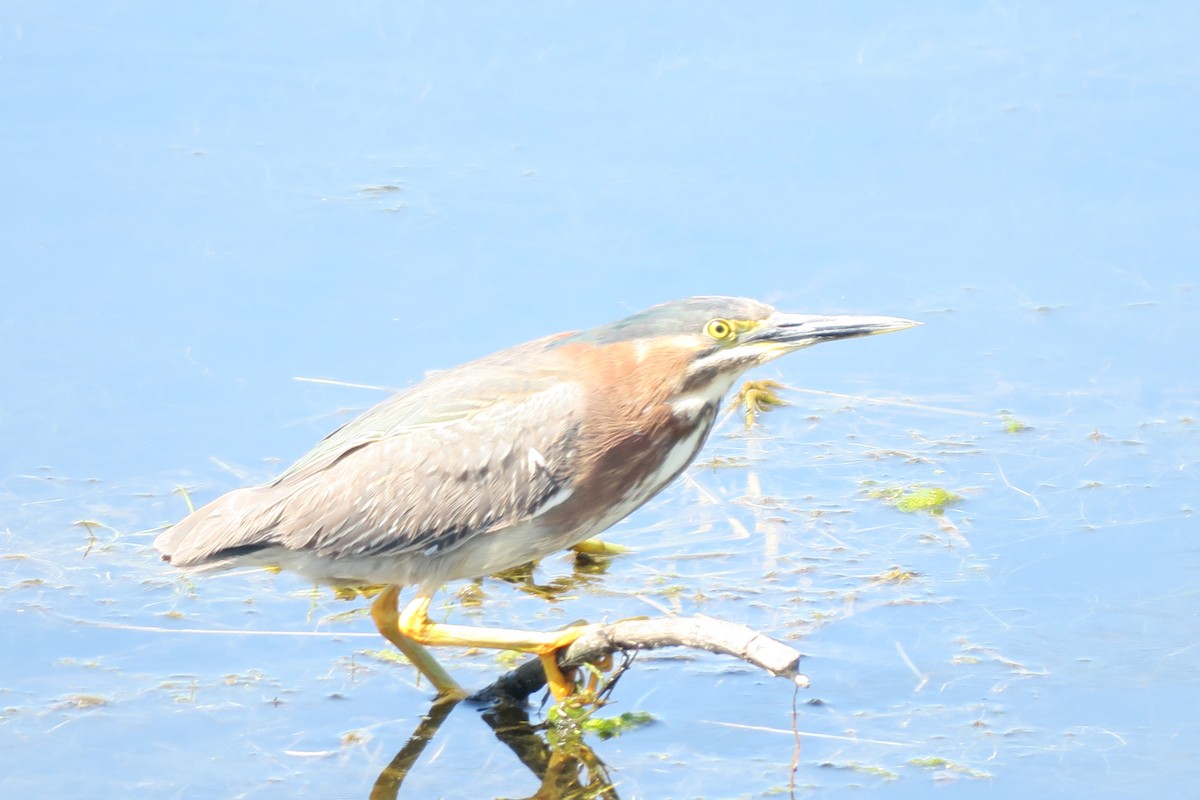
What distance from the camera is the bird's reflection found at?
6.05 m

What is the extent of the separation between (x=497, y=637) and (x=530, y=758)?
456 millimetres

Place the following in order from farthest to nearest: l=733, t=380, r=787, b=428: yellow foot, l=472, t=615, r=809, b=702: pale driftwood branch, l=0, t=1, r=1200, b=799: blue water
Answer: l=733, t=380, r=787, b=428: yellow foot < l=0, t=1, r=1200, b=799: blue water < l=472, t=615, r=809, b=702: pale driftwood branch

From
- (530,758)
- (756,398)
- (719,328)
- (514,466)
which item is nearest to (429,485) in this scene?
(514,466)

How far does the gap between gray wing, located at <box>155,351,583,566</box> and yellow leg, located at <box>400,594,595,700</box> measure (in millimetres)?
253

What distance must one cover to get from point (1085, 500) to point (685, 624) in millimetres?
3012

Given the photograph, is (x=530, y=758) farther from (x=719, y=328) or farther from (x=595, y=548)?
(x=719, y=328)

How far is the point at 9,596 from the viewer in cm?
706

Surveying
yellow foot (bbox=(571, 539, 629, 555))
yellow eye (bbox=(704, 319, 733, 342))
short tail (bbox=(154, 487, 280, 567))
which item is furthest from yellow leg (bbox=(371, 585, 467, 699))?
yellow eye (bbox=(704, 319, 733, 342))

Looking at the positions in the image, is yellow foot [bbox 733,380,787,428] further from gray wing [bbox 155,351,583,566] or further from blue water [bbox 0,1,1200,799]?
gray wing [bbox 155,351,583,566]

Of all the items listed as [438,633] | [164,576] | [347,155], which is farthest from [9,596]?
[347,155]

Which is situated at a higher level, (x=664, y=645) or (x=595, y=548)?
(x=664, y=645)

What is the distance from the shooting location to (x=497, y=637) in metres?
6.15

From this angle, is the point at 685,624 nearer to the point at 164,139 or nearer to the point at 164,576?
the point at 164,576

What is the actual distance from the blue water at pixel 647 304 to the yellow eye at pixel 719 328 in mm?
1345
